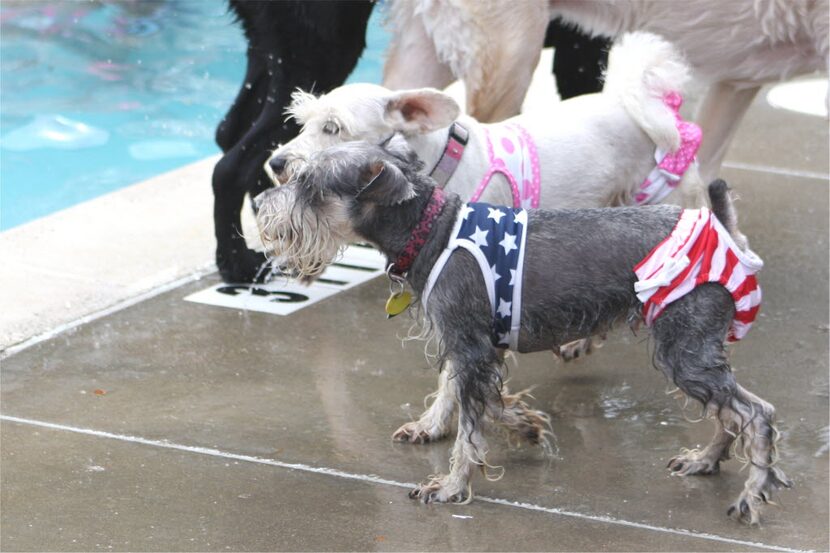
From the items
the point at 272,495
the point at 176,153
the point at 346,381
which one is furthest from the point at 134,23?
the point at 272,495

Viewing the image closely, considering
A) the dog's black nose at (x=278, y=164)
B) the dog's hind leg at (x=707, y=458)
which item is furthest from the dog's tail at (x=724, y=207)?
the dog's black nose at (x=278, y=164)

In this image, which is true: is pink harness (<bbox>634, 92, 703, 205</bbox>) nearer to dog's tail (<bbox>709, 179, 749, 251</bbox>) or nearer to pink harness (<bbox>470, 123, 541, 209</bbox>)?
→ pink harness (<bbox>470, 123, 541, 209</bbox>)

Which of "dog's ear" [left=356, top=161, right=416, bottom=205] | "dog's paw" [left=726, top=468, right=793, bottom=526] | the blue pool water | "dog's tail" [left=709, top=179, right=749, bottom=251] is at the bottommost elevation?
the blue pool water

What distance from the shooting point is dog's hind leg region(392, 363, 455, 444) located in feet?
15.7

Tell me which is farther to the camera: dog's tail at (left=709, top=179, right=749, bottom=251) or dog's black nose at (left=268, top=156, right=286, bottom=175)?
dog's black nose at (left=268, top=156, right=286, bottom=175)

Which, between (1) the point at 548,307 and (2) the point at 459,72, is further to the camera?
(2) the point at 459,72

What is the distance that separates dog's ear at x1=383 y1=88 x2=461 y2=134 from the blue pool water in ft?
13.7

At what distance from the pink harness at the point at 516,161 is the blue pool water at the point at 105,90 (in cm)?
390

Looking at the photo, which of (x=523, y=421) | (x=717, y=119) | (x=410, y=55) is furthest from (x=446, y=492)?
(x=717, y=119)

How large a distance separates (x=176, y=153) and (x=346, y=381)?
582 centimetres

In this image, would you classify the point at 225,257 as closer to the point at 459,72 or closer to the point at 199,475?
the point at 459,72

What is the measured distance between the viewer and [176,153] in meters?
10.7

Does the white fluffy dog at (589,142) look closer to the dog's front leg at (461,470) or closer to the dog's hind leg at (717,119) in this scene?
the dog's front leg at (461,470)

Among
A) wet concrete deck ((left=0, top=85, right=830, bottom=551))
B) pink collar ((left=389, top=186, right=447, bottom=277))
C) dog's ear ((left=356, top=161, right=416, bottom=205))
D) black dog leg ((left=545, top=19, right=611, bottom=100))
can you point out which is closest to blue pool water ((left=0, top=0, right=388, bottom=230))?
black dog leg ((left=545, top=19, right=611, bottom=100))
